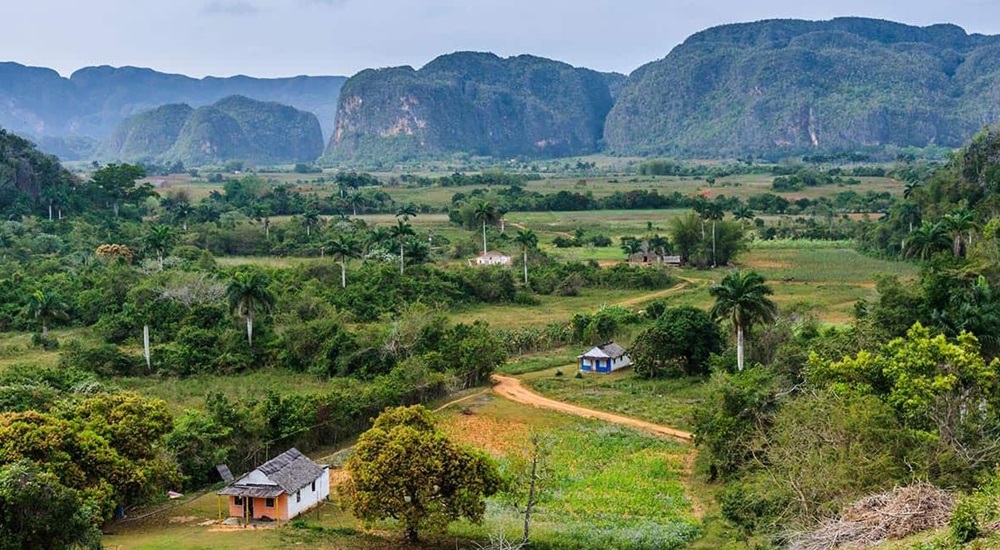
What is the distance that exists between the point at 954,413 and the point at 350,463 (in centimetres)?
1470

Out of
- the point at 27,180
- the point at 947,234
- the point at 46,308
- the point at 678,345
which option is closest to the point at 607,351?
the point at 678,345

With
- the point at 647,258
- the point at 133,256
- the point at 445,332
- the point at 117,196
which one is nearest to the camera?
the point at 445,332

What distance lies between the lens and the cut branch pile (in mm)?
15289

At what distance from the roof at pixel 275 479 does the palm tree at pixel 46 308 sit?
27.2 metres

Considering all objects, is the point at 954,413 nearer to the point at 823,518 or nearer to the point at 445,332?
the point at 823,518

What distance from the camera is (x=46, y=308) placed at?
156 ft

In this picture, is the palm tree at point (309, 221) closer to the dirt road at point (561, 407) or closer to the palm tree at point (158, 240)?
the palm tree at point (158, 240)

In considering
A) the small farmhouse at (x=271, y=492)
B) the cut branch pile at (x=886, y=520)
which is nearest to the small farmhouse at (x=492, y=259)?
the small farmhouse at (x=271, y=492)

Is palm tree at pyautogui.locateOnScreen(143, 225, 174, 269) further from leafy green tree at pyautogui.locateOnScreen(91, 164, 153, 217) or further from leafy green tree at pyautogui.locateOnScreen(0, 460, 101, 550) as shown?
leafy green tree at pyautogui.locateOnScreen(0, 460, 101, 550)

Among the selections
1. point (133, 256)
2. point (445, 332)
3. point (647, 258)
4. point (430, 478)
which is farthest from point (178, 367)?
point (647, 258)

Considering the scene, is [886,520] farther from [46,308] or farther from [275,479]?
[46,308]

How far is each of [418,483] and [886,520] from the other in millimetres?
10805

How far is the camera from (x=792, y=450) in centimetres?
2230

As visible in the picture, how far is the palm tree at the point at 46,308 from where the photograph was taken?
4747 centimetres
